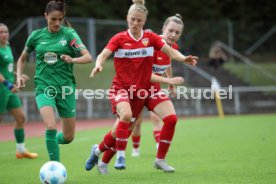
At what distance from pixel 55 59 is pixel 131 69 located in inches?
40.9

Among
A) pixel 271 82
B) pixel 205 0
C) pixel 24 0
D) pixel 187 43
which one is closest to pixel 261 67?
pixel 271 82

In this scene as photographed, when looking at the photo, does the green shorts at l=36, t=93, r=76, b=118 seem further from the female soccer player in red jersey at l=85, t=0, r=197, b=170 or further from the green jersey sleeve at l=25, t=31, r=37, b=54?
the green jersey sleeve at l=25, t=31, r=37, b=54

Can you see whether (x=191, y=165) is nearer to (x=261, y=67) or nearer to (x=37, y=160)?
(x=37, y=160)

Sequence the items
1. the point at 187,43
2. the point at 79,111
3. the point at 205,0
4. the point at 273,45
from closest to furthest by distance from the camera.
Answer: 1. the point at 79,111
2. the point at 187,43
3. the point at 273,45
4. the point at 205,0

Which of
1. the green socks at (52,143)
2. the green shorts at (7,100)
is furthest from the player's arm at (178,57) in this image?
the green shorts at (7,100)

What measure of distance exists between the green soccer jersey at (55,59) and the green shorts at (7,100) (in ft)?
11.1

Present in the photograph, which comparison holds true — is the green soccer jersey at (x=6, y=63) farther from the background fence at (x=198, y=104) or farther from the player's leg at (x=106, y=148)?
the background fence at (x=198, y=104)

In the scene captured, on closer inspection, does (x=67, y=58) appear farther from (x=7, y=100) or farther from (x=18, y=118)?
(x=18, y=118)

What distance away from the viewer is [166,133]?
9102 millimetres

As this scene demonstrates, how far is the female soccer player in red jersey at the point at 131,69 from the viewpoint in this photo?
8.75m

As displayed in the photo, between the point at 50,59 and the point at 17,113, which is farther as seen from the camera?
the point at 17,113

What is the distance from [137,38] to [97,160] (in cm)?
183

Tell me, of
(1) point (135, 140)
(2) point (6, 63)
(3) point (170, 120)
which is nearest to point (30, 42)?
(3) point (170, 120)

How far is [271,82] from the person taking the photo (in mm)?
31797
